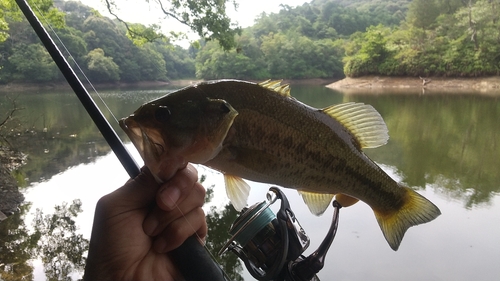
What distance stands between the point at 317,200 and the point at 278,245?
1.32 feet

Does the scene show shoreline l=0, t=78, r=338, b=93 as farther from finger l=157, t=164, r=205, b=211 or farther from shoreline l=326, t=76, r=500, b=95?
shoreline l=326, t=76, r=500, b=95

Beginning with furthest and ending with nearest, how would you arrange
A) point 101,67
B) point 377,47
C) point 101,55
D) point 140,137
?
point 377,47
point 101,67
point 101,55
point 140,137

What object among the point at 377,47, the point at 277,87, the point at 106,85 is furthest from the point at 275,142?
the point at 377,47

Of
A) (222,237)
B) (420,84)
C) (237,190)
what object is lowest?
(420,84)

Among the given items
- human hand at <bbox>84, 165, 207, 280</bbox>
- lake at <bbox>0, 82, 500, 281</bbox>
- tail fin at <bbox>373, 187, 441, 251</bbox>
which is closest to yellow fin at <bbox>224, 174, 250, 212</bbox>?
human hand at <bbox>84, 165, 207, 280</bbox>

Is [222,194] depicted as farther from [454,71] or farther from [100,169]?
[454,71]

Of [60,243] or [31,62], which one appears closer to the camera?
[60,243]

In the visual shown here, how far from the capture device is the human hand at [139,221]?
133 cm

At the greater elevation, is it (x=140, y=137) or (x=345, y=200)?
(x=140, y=137)

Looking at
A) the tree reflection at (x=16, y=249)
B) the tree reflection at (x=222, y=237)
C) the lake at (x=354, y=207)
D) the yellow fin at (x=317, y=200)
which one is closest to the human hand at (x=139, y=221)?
the yellow fin at (x=317, y=200)

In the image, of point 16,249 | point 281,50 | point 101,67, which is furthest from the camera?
point 281,50

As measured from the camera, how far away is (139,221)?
1396 mm

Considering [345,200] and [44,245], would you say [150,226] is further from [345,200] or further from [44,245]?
[44,245]

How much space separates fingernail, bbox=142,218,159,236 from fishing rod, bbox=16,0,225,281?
134 millimetres
